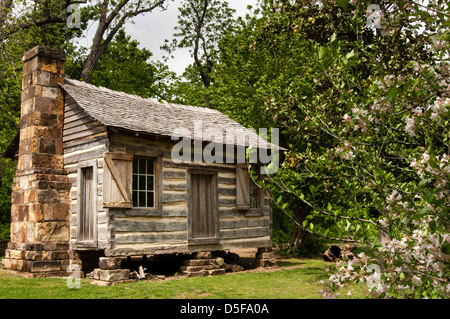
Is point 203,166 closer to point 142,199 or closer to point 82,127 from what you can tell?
point 142,199

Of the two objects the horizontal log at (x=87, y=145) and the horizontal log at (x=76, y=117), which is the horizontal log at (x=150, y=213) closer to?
the horizontal log at (x=87, y=145)

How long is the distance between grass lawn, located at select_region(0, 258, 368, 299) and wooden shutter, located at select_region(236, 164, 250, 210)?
215 centimetres

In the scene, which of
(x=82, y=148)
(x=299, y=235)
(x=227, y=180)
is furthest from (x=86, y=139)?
(x=299, y=235)

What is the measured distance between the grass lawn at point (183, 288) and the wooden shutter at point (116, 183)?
6.18 ft

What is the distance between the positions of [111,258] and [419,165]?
27.7ft

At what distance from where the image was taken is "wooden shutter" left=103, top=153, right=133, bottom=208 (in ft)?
34.4

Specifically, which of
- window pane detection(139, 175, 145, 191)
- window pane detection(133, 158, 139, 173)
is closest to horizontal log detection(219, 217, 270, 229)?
window pane detection(139, 175, 145, 191)

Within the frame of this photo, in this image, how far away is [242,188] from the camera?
44.4ft

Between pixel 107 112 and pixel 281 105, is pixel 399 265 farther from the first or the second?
pixel 107 112

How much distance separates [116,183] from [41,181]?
2389 mm

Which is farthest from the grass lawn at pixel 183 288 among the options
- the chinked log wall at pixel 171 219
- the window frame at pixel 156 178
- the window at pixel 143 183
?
the window at pixel 143 183

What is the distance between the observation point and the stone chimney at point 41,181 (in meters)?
11.5

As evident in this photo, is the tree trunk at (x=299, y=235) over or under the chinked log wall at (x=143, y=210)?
under

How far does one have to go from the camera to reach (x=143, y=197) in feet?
37.6
